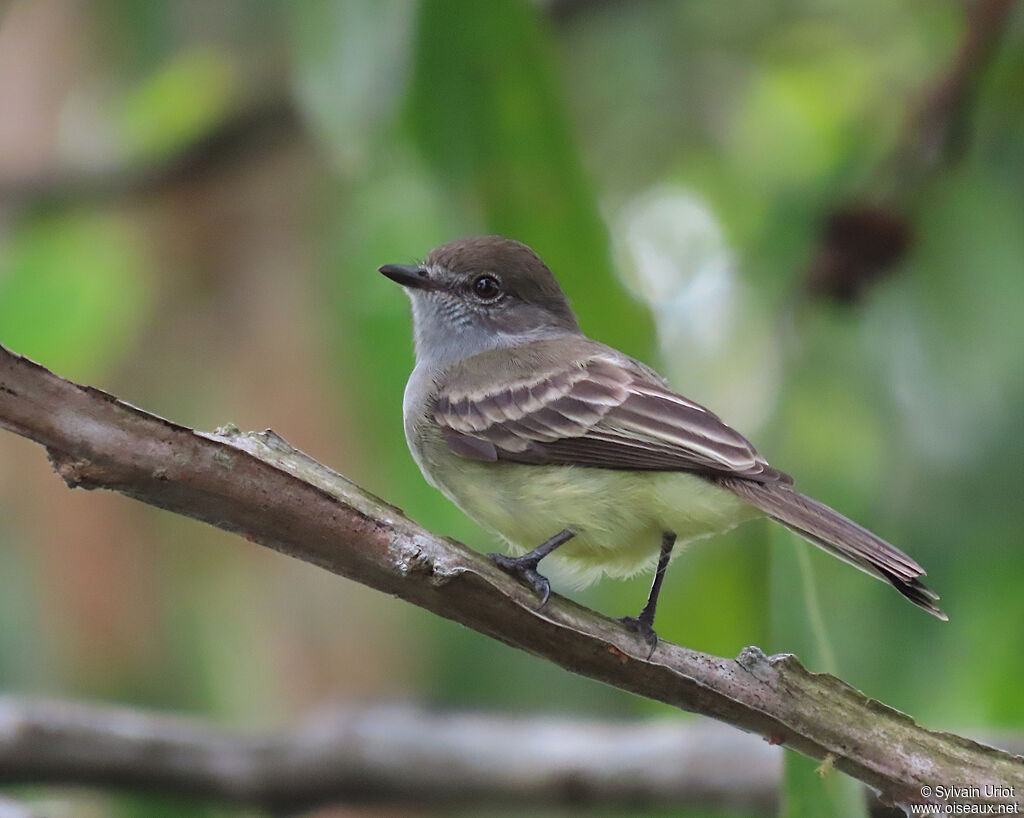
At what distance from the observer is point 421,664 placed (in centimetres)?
754

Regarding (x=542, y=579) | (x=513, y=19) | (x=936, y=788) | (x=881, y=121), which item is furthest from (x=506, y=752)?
(x=881, y=121)

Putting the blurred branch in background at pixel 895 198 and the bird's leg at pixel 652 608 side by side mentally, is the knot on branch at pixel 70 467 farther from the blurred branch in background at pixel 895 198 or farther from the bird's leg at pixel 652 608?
the blurred branch in background at pixel 895 198

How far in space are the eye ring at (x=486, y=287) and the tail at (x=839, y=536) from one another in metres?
1.73

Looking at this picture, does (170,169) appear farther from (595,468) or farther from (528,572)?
(528,572)

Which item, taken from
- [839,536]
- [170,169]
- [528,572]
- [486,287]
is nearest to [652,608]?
[528,572]

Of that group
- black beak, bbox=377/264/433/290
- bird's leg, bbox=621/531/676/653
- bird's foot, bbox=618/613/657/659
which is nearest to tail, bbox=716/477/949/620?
bird's leg, bbox=621/531/676/653

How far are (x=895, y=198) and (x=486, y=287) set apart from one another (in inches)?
71.3

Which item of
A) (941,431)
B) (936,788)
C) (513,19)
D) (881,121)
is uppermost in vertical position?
(881,121)

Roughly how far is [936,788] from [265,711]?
542cm

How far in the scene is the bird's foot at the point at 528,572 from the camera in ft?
9.62

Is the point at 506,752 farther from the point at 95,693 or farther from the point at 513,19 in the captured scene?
the point at 95,693

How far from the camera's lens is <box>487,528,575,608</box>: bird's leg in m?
2.97

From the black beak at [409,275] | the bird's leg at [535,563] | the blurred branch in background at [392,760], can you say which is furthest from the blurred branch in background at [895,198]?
the bird's leg at [535,563]

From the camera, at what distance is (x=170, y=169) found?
21.6 ft
